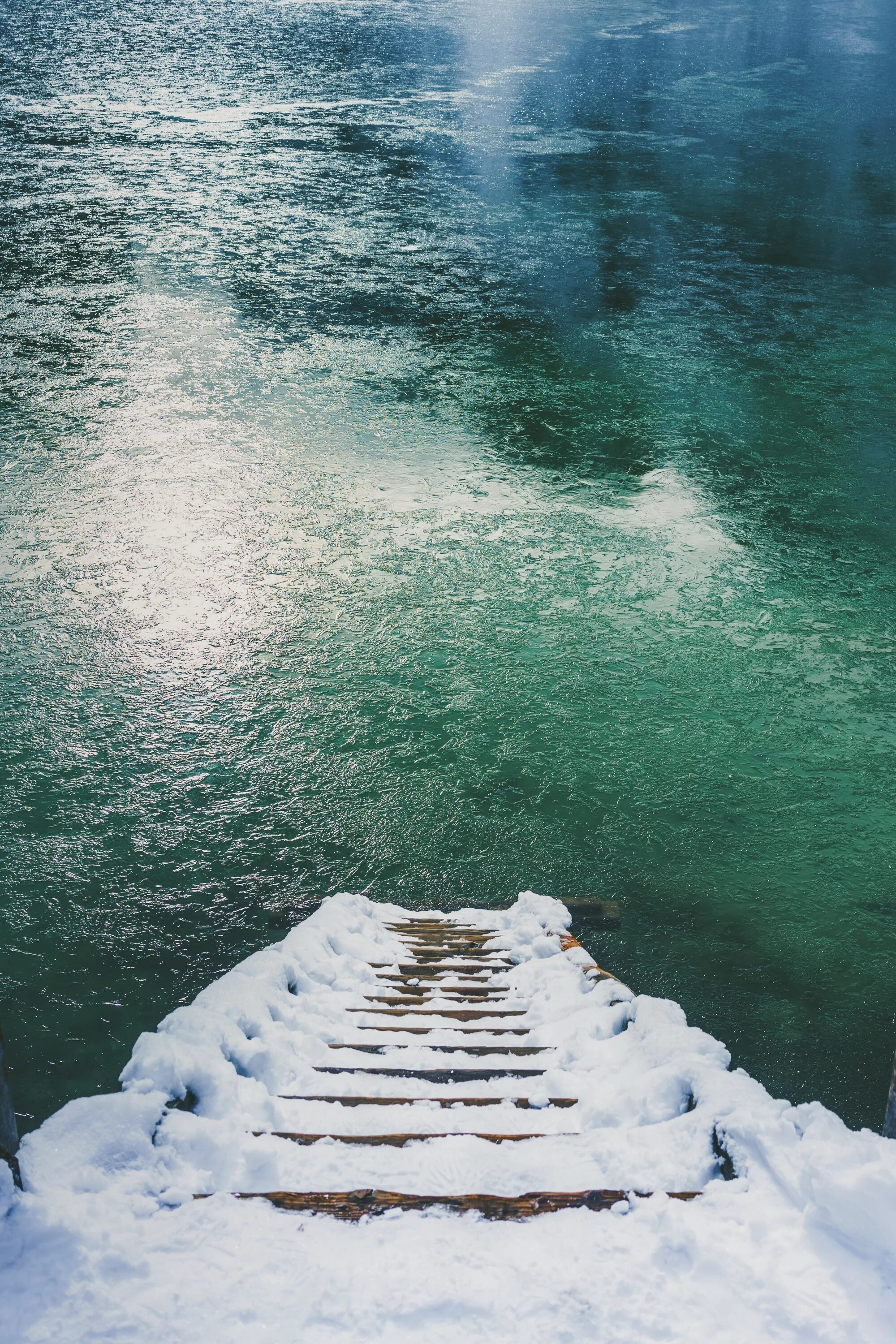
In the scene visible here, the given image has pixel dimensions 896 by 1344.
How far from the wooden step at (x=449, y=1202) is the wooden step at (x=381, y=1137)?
Answer: 137 millimetres

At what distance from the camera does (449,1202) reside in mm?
1384

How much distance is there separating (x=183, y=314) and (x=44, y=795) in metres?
5.23

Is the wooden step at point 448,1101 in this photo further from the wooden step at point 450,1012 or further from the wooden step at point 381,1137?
the wooden step at point 450,1012

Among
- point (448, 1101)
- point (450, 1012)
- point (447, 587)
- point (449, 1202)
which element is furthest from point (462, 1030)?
point (447, 587)

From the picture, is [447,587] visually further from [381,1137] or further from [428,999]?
[381,1137]

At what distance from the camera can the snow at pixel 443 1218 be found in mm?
1191

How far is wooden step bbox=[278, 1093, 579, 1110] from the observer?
1.73 metres

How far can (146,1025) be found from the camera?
109 inches

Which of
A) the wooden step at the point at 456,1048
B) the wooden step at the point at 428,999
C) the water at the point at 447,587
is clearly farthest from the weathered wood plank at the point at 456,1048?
the water at the point at 447,587

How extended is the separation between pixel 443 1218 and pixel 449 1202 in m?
0.03

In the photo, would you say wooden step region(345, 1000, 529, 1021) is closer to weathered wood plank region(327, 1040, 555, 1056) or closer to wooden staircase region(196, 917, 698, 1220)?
wooden staircase region(196, 917, 698, 1220)

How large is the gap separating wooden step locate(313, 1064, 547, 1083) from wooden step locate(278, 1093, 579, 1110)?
0.31 feet

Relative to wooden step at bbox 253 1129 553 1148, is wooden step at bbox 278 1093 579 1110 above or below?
below

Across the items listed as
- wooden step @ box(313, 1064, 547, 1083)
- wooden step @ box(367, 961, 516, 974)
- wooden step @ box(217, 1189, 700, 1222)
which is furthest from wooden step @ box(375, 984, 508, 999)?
wooden step @ box(217, 1189, 700, 1222)
